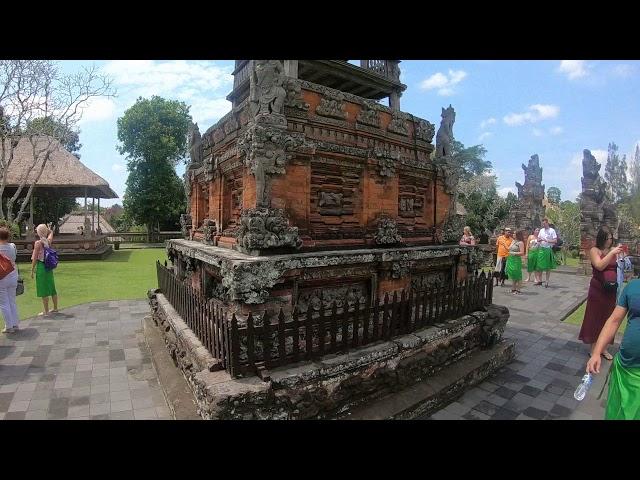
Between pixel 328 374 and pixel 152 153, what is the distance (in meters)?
27.4

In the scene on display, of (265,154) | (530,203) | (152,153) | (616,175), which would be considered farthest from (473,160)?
(265,154)

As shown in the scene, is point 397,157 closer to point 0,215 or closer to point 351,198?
point 351,198

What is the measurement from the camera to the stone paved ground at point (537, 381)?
404 centimetres

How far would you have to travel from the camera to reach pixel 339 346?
12.9 feet

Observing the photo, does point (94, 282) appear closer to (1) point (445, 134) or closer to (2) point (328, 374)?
(2) point (328, 374)

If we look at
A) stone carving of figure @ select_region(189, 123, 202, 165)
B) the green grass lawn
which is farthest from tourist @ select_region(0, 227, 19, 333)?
stone carving of figure @ select_region(189, 123, 202, 165)

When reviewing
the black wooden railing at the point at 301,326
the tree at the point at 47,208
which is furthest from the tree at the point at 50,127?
the black wooden railing at the point at 301,326

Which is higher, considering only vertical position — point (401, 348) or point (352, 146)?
point (352, 146)

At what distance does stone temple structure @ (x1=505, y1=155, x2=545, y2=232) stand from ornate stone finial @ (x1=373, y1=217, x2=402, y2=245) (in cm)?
1737

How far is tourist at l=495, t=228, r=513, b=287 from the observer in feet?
35.4

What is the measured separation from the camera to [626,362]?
2.61 m

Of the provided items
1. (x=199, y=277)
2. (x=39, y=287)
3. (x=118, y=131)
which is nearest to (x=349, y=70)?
(x=199, y=277)

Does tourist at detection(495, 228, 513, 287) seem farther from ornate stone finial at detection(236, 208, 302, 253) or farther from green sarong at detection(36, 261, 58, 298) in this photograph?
green sarong at detection(36, 261, 58, 298)

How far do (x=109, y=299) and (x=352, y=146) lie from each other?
759 centimetres
